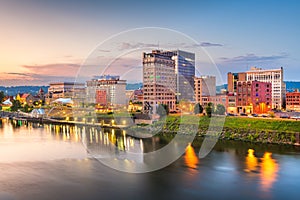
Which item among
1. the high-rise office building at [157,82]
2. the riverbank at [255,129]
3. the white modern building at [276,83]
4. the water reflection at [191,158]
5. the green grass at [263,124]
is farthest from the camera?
the white modern building at [276,83]

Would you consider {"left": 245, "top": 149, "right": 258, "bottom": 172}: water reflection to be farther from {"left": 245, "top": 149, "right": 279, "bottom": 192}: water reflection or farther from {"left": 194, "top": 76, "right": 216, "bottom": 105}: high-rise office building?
{"left": 194, "top": 76, "right": 216, "bottom": 105}: high-rise office building

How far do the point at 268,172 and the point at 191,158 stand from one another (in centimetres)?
217

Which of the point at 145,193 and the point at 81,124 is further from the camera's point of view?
the point at 81,124

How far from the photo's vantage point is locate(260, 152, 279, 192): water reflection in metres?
6.25

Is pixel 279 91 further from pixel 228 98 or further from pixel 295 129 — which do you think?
pixel 295 129

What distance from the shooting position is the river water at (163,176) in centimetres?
577

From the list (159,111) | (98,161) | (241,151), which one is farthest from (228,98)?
(98,161)

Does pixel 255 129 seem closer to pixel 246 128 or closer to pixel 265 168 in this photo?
pixel 246 128

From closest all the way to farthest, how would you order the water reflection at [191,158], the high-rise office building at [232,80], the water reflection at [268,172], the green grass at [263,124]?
the water reflection at [268,172]
the water reflection at [191,158]
the green grass at [263,124]
the high-rise office building at [232,80]

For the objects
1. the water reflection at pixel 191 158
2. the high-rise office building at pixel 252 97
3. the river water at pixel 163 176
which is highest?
the high-rise office building at pixel 252 97

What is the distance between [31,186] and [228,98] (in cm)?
1633

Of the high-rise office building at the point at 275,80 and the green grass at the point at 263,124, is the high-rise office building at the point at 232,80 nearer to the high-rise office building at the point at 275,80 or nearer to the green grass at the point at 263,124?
the high-rise office building at the point at 275,80

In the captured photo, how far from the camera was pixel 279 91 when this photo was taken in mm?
27797

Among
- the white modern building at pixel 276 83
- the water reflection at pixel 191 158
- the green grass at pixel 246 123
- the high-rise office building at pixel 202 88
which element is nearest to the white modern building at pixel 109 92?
the high-rise office building at pixel 202 88
